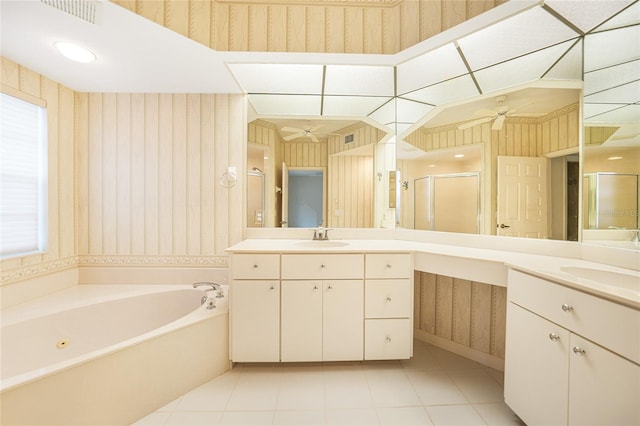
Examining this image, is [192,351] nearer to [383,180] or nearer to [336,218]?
[336,218]

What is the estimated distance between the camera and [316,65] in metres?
1.73

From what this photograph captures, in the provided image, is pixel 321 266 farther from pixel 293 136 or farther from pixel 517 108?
pixel 517 108

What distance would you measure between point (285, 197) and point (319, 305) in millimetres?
964

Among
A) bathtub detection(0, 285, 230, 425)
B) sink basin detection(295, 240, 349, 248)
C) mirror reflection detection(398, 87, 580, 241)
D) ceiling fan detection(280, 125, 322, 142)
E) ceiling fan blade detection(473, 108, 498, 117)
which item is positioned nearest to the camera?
bathtub detection(0, 285, 230, 425)

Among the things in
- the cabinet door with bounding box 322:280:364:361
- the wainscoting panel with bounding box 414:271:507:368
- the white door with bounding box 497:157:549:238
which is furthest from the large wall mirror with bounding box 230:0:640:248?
the cabinet door with bounding box 322:280:364:361

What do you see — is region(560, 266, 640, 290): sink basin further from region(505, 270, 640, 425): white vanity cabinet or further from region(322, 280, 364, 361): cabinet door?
region(322, 280, 364, 361): cabinet door

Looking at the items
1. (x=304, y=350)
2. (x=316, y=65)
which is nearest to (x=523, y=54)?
(x=316, y=65)

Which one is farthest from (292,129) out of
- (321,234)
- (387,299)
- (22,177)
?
(22,177)

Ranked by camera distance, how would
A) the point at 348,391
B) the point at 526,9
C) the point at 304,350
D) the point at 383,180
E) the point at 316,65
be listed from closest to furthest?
the point at 526,9 < the point at 348,391 < the point at 304,350 < the point at 316,65 < the point at 383,180

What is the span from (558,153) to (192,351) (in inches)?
101

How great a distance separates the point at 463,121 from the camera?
181 cm

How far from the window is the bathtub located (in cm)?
46

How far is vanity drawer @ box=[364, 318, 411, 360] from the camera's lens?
1619mm

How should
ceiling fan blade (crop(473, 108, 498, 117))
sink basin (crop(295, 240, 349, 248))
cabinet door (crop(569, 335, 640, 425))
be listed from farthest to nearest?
sink basin (crop(295, 240, 349, 248)), ceiling fan blade (crop(473, 108, 498, 117)), cabinet door (crop(569, 335, 640, 425))
